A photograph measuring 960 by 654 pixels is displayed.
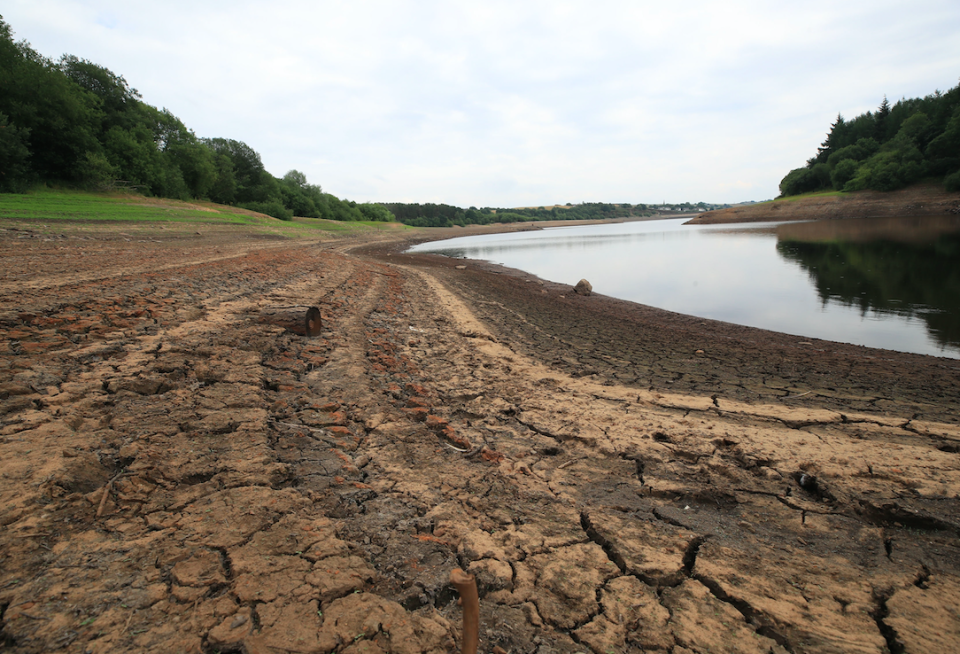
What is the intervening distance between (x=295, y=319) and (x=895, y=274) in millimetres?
22456

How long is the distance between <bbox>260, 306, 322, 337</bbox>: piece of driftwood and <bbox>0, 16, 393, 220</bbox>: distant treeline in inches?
942

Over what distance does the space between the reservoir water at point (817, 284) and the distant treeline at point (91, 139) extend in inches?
1039

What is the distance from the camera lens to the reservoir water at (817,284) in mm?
10531

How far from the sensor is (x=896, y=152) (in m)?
50.5

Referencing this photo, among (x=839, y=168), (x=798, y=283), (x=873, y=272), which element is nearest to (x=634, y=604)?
(x=798, y=283)

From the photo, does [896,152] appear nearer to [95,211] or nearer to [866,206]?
[866,206]

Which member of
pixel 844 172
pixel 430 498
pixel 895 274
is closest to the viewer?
pixel 430 498

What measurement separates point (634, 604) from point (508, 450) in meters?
1.68

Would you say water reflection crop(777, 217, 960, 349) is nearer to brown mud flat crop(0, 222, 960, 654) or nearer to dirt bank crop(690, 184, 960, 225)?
brown mud flat crop(0, 222, 960, 654)

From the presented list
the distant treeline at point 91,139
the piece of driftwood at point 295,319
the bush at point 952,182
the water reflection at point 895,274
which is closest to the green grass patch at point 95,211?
the distant treeline at point 91,139

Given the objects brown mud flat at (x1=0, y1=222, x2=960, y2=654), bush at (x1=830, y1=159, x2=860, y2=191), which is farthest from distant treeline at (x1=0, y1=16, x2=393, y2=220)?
bush at (x1=830, y1=159, x2=860, y2=191)


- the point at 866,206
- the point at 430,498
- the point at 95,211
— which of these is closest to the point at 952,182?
the point at 866,206

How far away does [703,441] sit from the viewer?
12.5 feet

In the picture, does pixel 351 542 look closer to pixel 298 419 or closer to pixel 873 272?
pixel 298 419
